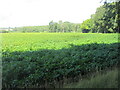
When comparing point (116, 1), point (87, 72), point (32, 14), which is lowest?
point (87, 72)

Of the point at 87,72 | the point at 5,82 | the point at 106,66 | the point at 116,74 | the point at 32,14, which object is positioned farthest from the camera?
the point at 106,66

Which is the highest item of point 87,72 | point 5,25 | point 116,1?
point 116,1

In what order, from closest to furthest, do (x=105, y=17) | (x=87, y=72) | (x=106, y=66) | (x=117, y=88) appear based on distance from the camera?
(x=117, y=88), (x=87, y=72), (x=106, y=66), (x=105, y=17)

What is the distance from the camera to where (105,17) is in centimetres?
487

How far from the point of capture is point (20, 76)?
7.99 feet

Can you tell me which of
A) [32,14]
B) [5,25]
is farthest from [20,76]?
[32,14]

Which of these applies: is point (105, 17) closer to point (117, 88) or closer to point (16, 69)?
point (117, 88)

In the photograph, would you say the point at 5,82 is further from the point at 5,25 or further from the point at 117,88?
the point at 117,88

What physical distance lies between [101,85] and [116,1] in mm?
3347

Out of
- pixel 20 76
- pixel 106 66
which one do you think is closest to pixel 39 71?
pixel 20 76

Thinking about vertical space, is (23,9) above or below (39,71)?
above

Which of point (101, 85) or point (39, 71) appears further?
point (39, 71)

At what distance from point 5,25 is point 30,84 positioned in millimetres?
1077

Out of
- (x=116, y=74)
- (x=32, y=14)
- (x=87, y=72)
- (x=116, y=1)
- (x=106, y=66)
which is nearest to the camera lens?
(x=116, y=74)
